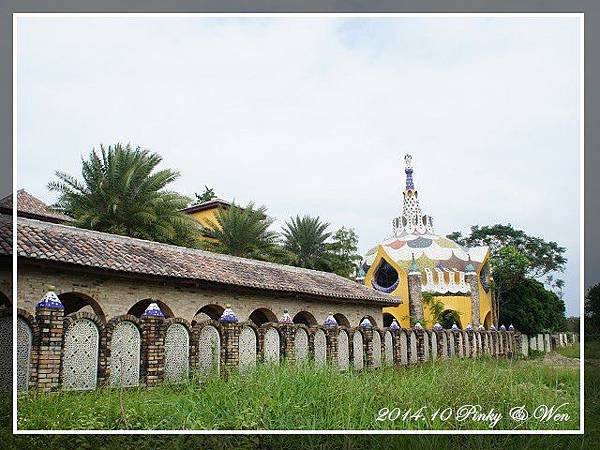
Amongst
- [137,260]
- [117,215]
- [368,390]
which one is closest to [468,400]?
[368,390]

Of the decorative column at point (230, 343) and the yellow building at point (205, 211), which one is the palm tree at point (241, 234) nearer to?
the yellow building at point (205, 211)

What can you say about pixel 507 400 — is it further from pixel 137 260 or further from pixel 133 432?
pixel 137 260

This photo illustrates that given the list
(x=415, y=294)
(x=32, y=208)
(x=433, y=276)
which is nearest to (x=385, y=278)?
(x=415, y=294)

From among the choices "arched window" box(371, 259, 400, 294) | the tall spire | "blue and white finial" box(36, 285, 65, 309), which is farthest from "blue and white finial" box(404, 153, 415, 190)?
"blue and white finial" box(36, 285, 65, 309)

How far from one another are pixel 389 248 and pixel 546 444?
4.23m

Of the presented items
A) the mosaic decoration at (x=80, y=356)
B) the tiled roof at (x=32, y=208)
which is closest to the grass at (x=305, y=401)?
the mosaic decoration at (x=80, y=356)

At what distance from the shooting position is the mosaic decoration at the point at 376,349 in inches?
371

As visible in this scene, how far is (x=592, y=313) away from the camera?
9492 millimetres

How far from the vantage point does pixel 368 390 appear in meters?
7.48

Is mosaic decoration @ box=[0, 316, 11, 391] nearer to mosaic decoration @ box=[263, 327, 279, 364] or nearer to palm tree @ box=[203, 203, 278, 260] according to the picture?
mosaic decoration @ box=[263, 327, 279, 364]

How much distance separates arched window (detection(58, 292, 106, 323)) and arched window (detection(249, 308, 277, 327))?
2378 mm

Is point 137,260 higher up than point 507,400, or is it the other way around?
point 137,260

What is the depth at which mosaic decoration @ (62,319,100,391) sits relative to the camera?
22.5ft

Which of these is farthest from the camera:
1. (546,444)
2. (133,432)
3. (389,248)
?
(389,248)
